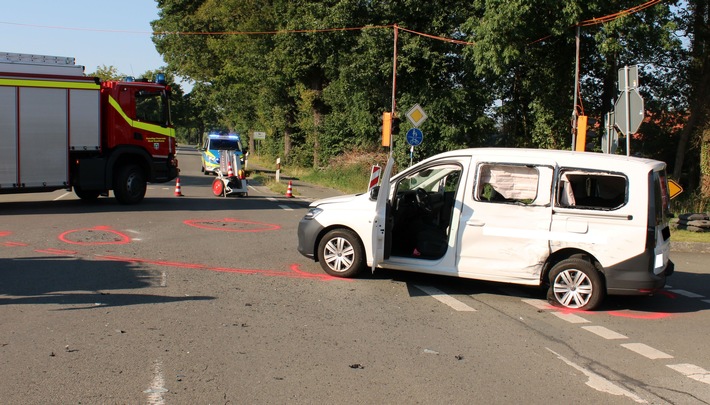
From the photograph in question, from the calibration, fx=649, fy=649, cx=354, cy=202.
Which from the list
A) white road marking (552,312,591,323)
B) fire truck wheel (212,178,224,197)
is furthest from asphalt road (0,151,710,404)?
fire truck wheel (212,178,224,197)

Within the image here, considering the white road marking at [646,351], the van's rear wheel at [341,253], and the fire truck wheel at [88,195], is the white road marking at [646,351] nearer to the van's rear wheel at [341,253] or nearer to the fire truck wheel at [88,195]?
the van's rear wheel at [341,253]

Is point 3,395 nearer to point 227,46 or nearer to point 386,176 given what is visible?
point 386,176

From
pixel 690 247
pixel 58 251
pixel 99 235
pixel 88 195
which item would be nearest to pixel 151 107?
pixel 88 195

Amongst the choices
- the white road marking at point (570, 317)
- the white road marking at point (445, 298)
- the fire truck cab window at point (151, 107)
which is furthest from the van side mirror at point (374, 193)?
the fire truck cab window at point (151, 107)

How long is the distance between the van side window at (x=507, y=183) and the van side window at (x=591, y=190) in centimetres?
27

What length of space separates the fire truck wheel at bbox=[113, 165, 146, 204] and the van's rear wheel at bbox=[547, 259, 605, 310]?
39.5 feet

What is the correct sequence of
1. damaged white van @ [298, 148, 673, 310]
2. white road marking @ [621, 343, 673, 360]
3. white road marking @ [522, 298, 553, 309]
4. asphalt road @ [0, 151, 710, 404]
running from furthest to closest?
white road marking @ [522, 298, 553, 309] → damaged white van @ [298, 148, 673, 310] → white road marking @ [621, 343, 673, 360] → asphalt road @ [0, 151, 710, 404]

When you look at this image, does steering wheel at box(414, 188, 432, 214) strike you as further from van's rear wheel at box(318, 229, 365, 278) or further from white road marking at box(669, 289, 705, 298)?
white road marking at box(669, 289, 705, 298)

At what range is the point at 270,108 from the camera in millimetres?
47719

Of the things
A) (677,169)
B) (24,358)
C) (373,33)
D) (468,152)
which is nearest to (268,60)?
(373,33)

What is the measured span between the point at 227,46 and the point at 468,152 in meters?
43.9

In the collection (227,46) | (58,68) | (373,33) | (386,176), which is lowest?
(386,176)

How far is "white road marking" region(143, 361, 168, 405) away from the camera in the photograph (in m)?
4.36

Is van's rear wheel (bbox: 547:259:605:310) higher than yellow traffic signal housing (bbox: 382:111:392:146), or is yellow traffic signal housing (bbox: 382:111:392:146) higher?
yellow traffic signal housing (bbox: 382:111:392:146)
